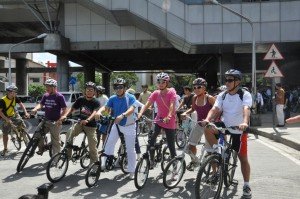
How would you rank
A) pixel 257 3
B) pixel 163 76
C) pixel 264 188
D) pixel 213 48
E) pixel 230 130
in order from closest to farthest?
pixel 230 130
pixel 264 188
pixel 163 76
pixel 257 3
pixel 213 48

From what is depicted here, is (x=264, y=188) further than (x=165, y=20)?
No

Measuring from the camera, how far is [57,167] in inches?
300

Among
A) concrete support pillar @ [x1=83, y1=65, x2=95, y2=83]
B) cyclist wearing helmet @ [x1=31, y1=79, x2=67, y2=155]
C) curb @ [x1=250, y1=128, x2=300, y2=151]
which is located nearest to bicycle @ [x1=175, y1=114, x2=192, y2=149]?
curb @ [x1=250, y1=128, x2=300, y2=151]

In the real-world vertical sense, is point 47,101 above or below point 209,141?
above

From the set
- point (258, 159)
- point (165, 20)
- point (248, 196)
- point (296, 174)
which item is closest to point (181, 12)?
point (165, 20)

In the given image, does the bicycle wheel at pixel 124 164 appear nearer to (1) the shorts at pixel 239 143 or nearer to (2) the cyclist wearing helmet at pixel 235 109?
(2) the cyclist wearing helmet at pixel 235 109

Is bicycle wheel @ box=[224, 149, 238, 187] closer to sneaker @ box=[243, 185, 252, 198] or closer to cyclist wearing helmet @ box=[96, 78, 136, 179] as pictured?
sneaker @ box=[243, 185, 252, 198]

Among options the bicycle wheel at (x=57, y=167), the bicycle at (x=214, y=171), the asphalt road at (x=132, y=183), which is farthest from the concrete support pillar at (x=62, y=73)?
the bicycle at (x=214, y=171)

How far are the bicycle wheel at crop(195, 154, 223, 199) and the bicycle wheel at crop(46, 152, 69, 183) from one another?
9.31ft

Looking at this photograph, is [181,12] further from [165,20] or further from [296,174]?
[296,174]

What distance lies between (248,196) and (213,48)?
24150 mm

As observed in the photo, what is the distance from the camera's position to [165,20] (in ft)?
91.4

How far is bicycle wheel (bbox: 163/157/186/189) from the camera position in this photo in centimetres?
682

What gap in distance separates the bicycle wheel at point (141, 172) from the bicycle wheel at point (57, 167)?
148 centimetres
